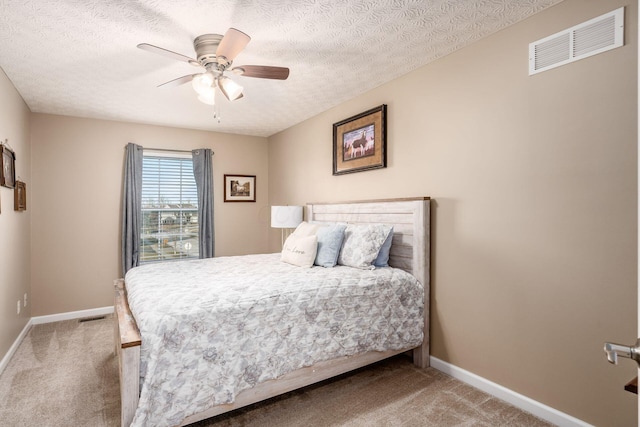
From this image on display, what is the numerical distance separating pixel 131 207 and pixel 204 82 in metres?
2.77

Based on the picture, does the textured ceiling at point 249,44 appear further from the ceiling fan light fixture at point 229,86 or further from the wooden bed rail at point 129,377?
the wooden bed rail at point 129,377

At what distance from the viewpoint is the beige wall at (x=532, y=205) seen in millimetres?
1846

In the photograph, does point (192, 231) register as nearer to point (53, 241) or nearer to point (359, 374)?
point (53, 241)

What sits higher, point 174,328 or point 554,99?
point 554,99

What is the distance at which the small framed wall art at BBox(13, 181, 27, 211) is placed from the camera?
330 cm

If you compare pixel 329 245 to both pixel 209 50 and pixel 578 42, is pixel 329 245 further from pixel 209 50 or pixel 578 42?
pixel 578 42

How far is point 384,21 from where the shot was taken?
223cm

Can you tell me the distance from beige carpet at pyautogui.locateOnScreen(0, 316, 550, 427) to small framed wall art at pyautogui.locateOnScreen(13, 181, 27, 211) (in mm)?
1426

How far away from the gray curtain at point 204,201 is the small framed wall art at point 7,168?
6.82 ft

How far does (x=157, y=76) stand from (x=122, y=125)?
1.89m

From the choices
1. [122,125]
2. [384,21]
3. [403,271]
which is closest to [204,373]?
[403,271]

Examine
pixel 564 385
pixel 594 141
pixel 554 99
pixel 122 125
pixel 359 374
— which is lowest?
pixel 359 374

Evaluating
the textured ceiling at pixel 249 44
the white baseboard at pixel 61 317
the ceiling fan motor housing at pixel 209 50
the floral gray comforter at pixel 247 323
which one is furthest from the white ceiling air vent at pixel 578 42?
the white baseboard at pixel 61 317

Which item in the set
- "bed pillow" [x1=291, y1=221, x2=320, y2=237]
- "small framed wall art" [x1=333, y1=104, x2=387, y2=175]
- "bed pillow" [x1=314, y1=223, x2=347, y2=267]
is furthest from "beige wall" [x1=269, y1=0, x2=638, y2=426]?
"bed pillow" [x1=291, y1=221, x2=320, y2=237]
